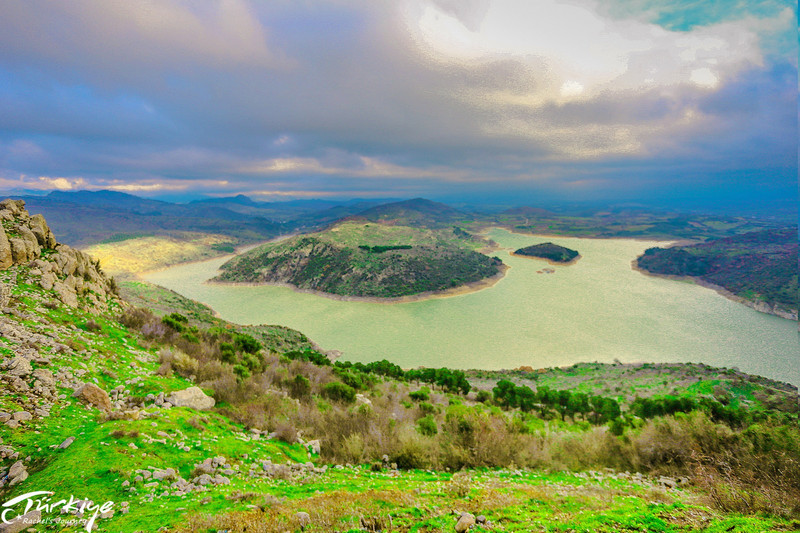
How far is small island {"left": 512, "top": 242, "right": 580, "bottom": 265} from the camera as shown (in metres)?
99.2

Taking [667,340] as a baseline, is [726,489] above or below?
above

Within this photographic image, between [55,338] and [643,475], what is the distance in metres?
15.3

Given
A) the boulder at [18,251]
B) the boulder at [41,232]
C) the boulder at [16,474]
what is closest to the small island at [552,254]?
the boulder at [41,232]

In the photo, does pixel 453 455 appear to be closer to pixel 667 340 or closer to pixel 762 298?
pixel 667 340

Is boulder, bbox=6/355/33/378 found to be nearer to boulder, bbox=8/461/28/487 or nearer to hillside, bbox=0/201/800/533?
hillside, bbox=0/201/800/533

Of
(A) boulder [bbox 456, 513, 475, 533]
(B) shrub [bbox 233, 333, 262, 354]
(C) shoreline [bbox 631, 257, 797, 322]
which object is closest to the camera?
(A) boulder [bbox 456, 513, 475, 533]

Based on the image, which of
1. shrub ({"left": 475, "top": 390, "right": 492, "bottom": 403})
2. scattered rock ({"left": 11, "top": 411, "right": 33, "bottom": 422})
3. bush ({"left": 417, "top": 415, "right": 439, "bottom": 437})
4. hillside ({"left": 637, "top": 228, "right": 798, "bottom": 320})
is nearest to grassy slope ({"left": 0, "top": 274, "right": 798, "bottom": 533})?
scattered rock ({"left": 11, "top": 411, "right": 33, "bottom": 422})

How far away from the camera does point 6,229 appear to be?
11383 millimetres

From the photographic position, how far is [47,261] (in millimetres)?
11344

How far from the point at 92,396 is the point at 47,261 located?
9.12 meters

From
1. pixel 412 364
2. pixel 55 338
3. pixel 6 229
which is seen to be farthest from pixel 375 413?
pixel 412 364

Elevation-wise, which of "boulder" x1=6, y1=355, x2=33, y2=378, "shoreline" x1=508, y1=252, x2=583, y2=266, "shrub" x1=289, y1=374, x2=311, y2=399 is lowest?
"shoreline" x1=508, y1=252, x2=583, y2=266

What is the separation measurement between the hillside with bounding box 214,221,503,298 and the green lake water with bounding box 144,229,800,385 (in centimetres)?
470

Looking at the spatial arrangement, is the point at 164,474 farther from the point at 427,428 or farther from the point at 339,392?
the point at 339,392
